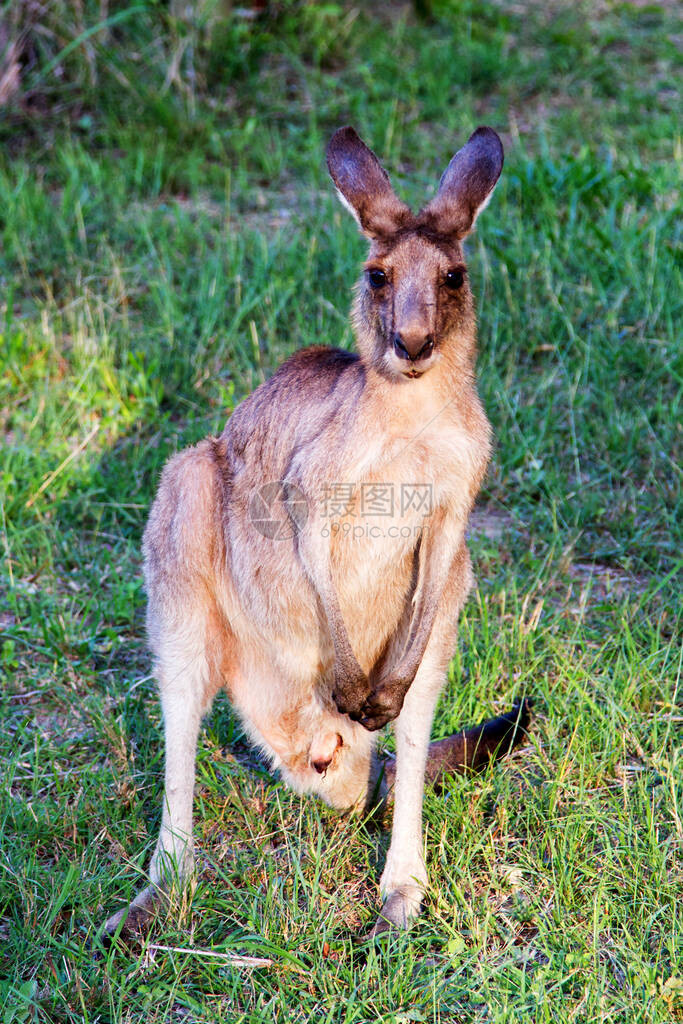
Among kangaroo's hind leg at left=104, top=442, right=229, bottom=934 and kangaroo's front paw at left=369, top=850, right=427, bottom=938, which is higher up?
kangaroo's hind leg at left=104, top=442, right=229, bottom=934

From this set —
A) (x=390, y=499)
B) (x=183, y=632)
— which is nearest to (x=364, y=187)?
(x=390, y=499)

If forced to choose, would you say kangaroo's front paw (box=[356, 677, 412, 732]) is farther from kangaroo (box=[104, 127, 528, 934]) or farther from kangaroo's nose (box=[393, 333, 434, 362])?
kangaroo's nose (box=[393, 333, 434, 362])

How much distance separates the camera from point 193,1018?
2336 mm

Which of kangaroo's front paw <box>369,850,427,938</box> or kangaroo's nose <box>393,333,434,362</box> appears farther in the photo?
kangaroo's front paw <box>369,850,427,938</box>

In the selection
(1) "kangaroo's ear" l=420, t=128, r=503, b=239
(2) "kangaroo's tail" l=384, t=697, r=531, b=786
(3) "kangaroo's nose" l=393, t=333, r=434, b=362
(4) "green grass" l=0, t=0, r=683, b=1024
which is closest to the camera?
(3) "kangaroo's nose" l=393, t=333, r=434, b=362

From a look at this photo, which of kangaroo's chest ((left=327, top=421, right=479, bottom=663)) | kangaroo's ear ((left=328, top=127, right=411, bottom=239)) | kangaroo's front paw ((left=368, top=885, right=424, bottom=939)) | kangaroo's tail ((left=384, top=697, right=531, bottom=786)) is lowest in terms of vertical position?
kangaroo's front paw ((left=368, top=885, right=424, bottom=939))

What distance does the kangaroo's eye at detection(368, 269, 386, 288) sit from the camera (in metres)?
2.50

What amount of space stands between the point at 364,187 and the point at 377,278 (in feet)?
0.76

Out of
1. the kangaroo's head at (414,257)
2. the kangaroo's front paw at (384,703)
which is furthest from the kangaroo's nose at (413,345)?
the kangaroo's front paw at (384,703)

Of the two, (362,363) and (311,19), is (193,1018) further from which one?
(311,19)

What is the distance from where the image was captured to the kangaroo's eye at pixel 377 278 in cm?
250

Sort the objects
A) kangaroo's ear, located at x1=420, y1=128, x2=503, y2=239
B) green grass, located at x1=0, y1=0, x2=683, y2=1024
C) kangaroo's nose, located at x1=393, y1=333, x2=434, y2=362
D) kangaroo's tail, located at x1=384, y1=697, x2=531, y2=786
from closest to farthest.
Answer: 1. kangaroo's nose, located at x1=393, y1=333, x2=434, y2=362
2. green grass, located at x1=0, y1=0, x2=683, y2=1024
3. kangaroo's ear, located at x1=420, y1=128, x2=503, y2=239
4. kangaroo's tail, located at x1=384, y1=697, x2=531, y2=786

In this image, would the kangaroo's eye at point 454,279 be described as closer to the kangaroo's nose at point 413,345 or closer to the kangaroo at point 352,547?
the kangaroo at point 352,547

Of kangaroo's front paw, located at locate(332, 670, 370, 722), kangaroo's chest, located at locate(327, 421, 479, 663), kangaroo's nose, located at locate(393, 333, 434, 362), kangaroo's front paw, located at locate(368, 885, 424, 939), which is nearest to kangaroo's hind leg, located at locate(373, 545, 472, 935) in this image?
kangaroo's front paw, located at locate(368, 885, 424, 939)
